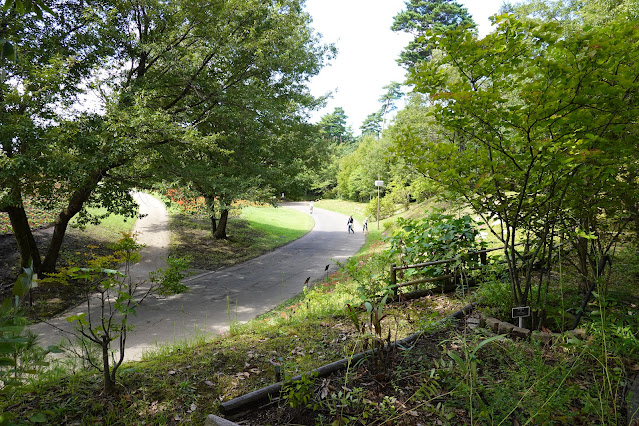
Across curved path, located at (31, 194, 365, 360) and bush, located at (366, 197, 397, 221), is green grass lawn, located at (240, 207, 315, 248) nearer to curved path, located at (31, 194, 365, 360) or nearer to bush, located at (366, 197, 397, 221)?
curved path, located at (31, 194, 365, 360)

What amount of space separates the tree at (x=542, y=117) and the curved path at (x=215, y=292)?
4004 millimetres

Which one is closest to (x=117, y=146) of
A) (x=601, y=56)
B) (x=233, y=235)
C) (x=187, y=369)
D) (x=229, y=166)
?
(x=229, y=166)

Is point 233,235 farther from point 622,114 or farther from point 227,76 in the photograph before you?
point 622,114

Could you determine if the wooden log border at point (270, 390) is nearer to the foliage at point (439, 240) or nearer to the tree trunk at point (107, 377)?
the tree trunk at point (107, 377)

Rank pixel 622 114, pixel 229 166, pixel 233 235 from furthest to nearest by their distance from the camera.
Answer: pixel 233 235, pixel 229 166, pixel 622 114

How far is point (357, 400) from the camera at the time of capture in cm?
250

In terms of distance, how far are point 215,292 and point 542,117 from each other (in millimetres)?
8684

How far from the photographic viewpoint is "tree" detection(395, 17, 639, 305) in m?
2.75

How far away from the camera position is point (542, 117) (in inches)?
114

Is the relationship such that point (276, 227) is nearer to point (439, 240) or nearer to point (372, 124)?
point (439, 240)

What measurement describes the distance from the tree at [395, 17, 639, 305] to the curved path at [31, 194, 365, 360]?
158 inches

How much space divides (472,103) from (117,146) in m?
7.19

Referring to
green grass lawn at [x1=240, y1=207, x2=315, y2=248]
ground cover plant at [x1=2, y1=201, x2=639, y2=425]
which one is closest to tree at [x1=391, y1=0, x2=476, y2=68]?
green grass lawn at [x1=240, y1=207, x2=315, y2=248]

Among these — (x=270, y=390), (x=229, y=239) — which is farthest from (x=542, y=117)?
(x=229, y=239)
